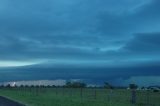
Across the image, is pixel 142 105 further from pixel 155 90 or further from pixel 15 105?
pixel 155 90

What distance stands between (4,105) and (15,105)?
1053 mm

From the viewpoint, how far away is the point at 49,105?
3800cm

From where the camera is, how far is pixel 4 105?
38.8m

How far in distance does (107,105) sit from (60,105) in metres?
4.38

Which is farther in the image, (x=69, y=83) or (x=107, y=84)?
(x=69, y=83)

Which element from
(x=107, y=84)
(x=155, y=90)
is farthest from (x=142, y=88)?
(x=107, y=84)

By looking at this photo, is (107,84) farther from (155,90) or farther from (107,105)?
(107,105)

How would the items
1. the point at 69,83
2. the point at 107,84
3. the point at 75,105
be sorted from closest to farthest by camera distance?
the point at 75,105 → the point at 107,84 → the point at 69,83

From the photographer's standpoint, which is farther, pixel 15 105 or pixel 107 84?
pixel 107 84

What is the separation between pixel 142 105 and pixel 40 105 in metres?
9.87

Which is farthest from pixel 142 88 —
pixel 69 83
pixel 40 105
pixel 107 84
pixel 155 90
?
pixel 69 83

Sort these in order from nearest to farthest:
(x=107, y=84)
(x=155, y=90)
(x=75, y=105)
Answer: (x=75, y=105)
(x=155, y=90)
(x=107, y=84)

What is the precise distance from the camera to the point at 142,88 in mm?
92500

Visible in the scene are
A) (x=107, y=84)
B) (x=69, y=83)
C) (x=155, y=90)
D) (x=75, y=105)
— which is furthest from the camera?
(x=69, y=83)
